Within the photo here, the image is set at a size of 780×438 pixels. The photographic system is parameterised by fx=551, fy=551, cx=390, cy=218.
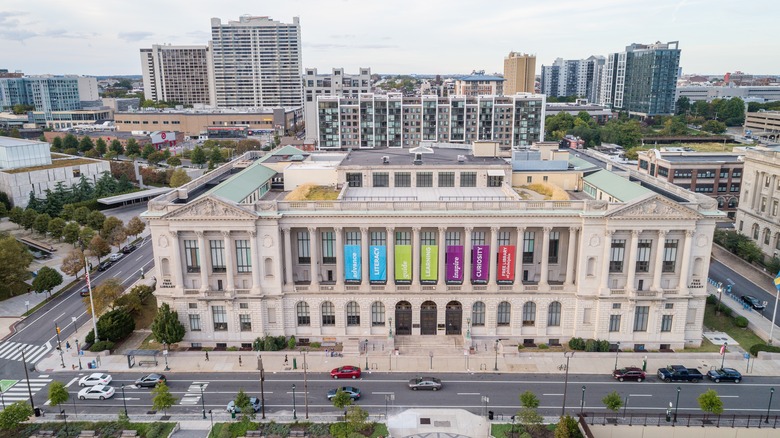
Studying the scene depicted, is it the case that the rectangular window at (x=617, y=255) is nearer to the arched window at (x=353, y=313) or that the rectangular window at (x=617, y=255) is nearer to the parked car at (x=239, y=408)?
the arched window at (x=353, y=313)

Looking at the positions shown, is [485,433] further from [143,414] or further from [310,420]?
[143,414]

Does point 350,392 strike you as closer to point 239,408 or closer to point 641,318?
point 239,408

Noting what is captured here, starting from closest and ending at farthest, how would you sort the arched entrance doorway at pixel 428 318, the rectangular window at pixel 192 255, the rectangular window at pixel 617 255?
the rectangular window at pixel 617 255 < the rectangular window at pixel 192 255 < the arched entrance doorway at pixel 428 318

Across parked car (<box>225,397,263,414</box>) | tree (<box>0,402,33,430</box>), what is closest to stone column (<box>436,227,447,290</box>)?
parked car (<box>225,397,263,414</box>)

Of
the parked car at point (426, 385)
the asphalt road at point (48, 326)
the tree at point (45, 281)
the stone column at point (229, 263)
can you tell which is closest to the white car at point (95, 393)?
the asphalt road at point (48, 326)

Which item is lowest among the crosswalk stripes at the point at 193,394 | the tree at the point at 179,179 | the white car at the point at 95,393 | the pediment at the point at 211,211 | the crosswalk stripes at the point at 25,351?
the crosswalk stripes at the point at 25,351

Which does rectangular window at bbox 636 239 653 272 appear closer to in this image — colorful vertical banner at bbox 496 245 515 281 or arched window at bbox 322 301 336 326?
colorful vertical banner at bbox 496 245 515 281

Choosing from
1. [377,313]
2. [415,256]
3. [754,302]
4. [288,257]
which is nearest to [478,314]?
[415,256]
